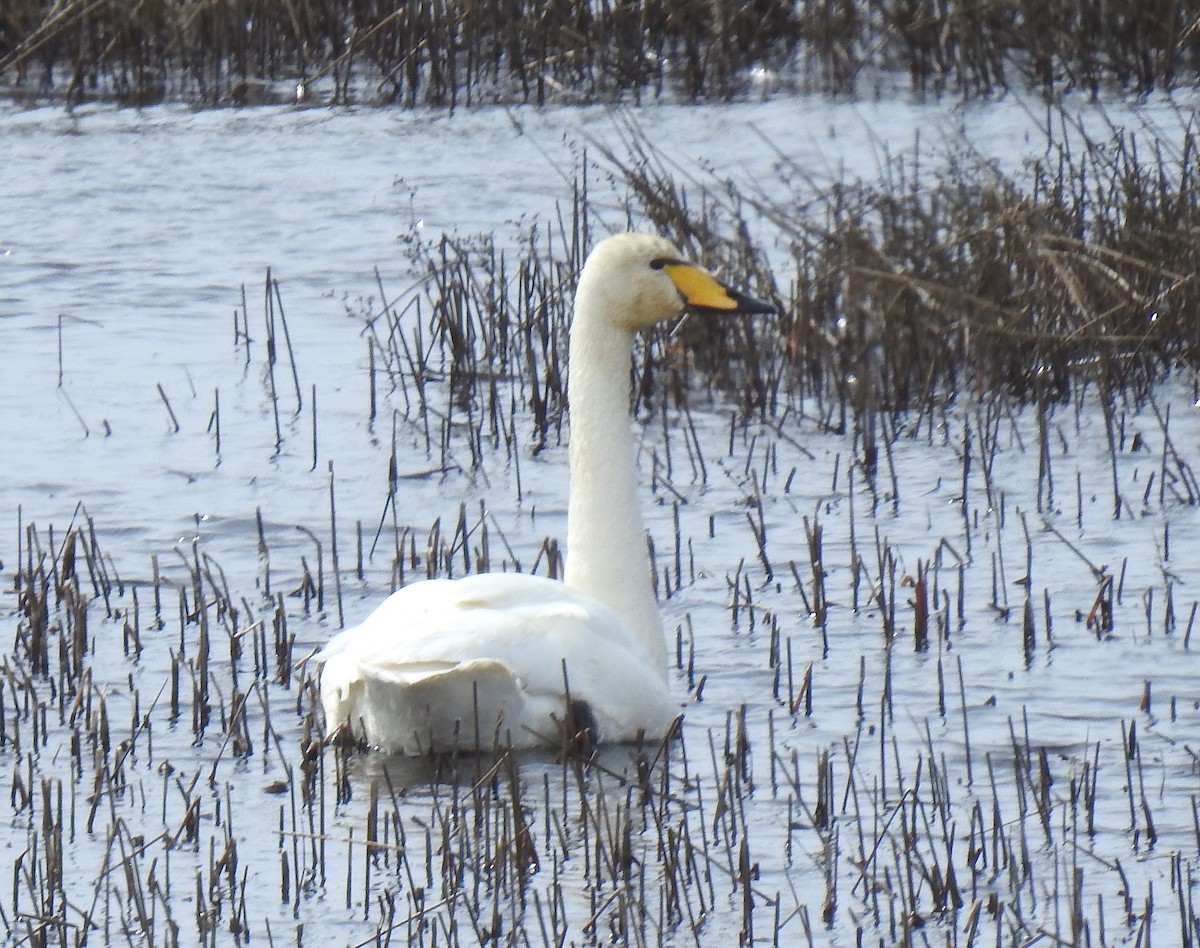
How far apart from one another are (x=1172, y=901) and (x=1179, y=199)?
4.85m

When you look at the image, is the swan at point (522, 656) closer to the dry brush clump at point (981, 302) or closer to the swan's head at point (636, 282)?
the swan's head at point (636, 282)

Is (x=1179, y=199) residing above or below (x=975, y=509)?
above

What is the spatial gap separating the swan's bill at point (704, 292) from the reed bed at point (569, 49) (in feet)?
30.0

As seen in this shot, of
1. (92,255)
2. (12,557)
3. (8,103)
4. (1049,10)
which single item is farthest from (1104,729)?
(8,103)

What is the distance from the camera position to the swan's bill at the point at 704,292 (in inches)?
250

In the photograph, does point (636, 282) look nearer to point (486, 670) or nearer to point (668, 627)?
point (668, 627)

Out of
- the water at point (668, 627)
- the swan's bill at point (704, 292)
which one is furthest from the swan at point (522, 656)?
the swan's bill at point (704, 292)

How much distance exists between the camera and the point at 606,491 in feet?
19.8

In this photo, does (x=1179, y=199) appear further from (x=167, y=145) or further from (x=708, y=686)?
(x=167, y=145)

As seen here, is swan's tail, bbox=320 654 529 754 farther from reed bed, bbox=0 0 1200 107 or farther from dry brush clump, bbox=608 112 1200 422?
reed bed, bbox=0 0 1200 107

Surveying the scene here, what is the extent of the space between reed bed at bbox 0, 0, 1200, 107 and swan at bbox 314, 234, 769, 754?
986 cm

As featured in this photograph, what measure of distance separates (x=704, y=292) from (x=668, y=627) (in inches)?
35.8

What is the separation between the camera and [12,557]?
732 centimetres

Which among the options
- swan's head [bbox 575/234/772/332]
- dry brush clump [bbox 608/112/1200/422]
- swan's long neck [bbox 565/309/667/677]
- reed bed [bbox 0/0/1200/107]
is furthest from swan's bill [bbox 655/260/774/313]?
reed bed [bbox 0/0/1200/107]
